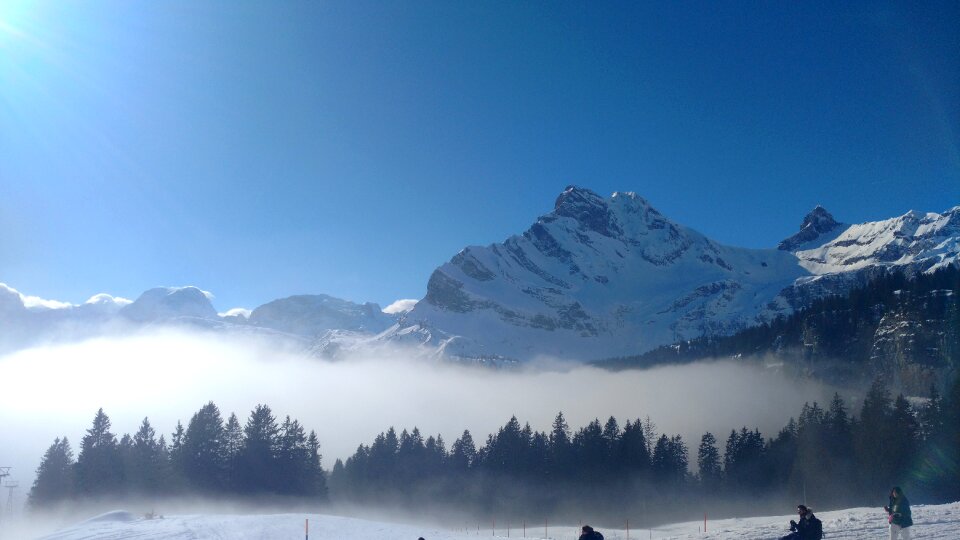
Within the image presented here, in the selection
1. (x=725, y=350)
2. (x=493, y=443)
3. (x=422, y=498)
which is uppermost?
(x=725, y=350)

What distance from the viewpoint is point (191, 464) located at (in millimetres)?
71375

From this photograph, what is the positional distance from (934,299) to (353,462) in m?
82.7

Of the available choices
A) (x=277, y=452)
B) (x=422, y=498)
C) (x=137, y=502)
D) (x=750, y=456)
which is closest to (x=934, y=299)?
(x=750, y=456)

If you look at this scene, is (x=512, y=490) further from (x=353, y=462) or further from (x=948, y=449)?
(x=948, y=449)

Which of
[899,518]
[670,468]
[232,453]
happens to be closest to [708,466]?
[670,468]

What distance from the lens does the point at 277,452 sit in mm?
74312

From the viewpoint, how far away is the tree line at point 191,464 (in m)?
69.2

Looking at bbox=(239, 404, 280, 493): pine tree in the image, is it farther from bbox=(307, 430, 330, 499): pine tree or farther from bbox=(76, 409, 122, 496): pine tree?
bbox=(76, 409, 122, 496): pine tree

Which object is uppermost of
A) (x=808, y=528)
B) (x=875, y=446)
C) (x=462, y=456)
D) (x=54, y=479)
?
(x=808, y=528)

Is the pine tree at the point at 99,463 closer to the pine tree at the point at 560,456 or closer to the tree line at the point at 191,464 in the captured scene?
the tree line at the point at 191,464

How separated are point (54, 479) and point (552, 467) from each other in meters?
49.8

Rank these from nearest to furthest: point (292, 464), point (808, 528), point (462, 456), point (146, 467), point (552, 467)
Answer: point (808, 528) → point (146, 467) → point (292, 464) → point (552, 467) → point (462, 456)

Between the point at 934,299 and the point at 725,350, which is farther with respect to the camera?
the point at 725,350

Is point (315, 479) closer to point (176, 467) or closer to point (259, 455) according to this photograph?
point (259, 455)
